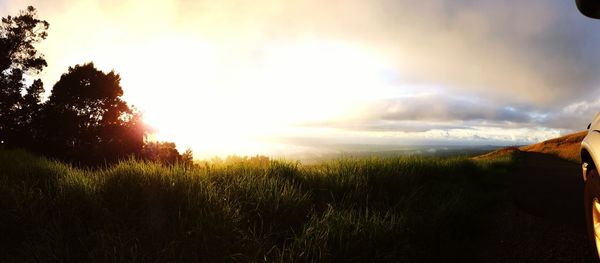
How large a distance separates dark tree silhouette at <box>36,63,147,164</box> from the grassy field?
1265 cm

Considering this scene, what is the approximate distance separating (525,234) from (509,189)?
354cm

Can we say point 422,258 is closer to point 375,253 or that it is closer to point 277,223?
point 375,253

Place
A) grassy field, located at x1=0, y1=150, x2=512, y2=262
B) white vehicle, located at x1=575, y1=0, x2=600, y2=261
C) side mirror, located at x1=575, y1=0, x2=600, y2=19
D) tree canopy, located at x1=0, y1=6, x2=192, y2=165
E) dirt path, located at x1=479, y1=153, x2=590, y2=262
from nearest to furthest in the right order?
side mirror, located at x1=575, y1=0, x2=600, y2=19
white vehicle, located at x1=575, y1=0, x2=600, y2=261
grassy field, located at x1=0, y1=150, x2=512, y2=262
dirt path, located at x1=479, y1=153, x2=590, y2=262
tree canopy, located at x1=0, y1=6, x2=192, y2=165

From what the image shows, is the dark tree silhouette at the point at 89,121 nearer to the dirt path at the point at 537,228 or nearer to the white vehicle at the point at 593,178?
the dirt path at the point at 537,228

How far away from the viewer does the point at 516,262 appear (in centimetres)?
452

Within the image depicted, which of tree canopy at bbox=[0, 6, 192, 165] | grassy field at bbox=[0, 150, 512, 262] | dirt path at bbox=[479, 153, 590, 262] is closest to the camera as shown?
grassy field at bbox=[0, 150, 512, 262]

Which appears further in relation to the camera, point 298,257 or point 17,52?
point 17,52

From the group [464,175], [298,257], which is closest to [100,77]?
[464,175]

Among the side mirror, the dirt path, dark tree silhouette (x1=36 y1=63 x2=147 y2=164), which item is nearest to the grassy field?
the dirt path

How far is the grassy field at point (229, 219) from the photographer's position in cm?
391

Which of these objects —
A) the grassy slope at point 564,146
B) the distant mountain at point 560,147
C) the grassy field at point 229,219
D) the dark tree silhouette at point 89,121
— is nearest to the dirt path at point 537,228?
the grassy field at point 229,219

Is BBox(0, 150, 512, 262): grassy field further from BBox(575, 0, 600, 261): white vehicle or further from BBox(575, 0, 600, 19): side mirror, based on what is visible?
BBox(575, 0, 600, 19): side mirror

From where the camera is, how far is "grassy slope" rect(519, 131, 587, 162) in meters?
18.5

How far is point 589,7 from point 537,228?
428cm
